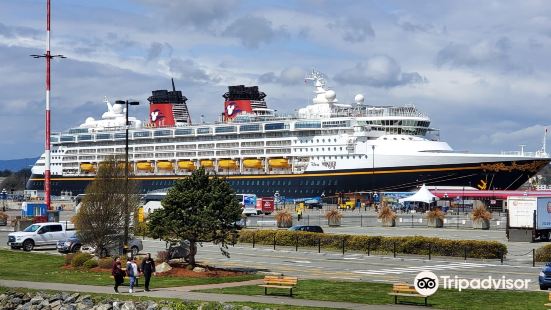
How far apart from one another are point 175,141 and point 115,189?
98.4 meters

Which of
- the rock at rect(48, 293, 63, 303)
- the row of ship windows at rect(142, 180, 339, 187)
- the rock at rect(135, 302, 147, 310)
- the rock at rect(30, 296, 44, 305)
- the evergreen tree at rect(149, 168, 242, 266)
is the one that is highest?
the row of ship windows at rect(142, 180, 339, 187)

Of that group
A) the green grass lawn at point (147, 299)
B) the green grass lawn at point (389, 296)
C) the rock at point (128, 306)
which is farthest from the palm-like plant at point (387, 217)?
the rock at point (128, 306)

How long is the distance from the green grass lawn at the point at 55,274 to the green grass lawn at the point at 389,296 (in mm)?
2878

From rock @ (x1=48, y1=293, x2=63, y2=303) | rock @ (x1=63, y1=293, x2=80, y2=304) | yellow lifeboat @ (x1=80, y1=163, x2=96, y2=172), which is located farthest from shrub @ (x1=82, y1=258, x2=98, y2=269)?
yellow lifeboat @ (x1=80, y1=163, x2=96, y2=172)

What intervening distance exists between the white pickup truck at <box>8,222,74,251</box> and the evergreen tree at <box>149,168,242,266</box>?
48.1 ft

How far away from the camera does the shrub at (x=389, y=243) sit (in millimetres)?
41031

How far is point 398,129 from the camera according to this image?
117m

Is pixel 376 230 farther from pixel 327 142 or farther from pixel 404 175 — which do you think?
pixel 327 142

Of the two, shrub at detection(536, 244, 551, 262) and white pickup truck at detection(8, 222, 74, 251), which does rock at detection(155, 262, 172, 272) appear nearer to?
white pickup truck at detection(8, 222, 74, 251)

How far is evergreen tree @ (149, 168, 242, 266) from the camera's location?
109ft

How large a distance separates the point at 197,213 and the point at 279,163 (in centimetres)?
8674

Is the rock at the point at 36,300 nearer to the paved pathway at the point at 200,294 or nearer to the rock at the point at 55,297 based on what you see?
the rock at the point at 55,297

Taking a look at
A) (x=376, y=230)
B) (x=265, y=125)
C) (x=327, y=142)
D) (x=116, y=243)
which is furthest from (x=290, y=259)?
(x=265, y=125)

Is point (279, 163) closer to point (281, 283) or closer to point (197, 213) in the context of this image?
point (197, 213)
